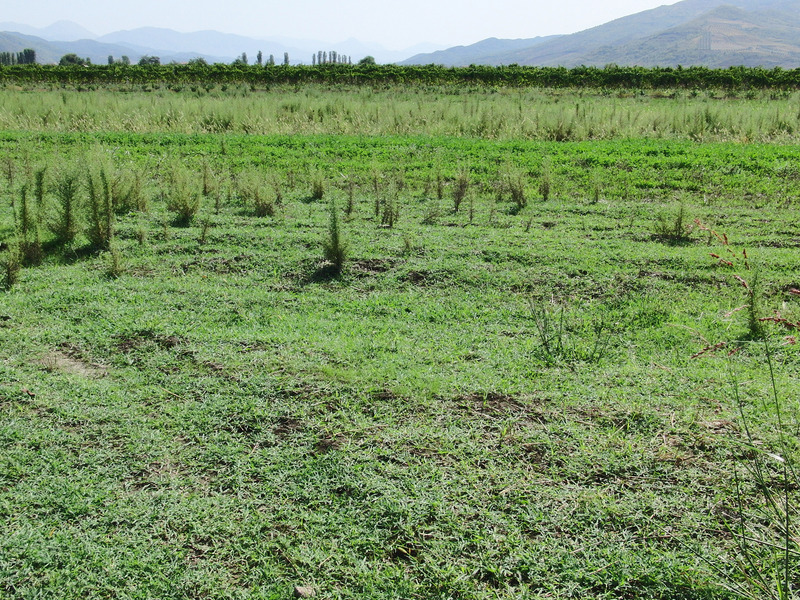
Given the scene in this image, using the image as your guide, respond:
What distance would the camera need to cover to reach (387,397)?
377 cm

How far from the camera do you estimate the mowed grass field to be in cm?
257

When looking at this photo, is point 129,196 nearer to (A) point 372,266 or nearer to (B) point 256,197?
(B) point 256,197

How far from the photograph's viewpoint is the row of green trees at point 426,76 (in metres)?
30.2

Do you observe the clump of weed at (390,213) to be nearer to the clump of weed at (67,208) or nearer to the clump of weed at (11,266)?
the clump of weed at (67,208)

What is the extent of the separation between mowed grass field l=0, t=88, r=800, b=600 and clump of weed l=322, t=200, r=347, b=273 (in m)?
0.15

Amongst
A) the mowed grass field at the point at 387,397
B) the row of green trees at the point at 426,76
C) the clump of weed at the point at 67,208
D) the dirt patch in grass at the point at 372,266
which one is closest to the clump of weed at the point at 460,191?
the mowed grass field at the point at 387,397

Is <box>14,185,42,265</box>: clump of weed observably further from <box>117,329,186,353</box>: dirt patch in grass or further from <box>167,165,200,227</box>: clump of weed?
<box>117,329,186,353</box>: dirt patch in grass

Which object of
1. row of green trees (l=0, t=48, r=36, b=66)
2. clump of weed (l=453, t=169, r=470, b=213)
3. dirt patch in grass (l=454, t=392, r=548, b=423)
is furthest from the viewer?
row of green trees (l=0, t=48, r=36, b=66)

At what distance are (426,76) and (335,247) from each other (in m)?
31.6

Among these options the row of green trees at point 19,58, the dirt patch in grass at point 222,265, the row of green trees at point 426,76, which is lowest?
the dirt patch in grass at point 222,265

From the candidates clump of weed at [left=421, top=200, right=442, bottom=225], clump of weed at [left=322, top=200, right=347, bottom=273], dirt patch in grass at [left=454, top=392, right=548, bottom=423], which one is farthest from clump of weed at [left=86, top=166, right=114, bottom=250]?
dirt patch in grass at [left=454, top=392, right=548, bottom=423]

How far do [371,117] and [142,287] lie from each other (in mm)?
11834

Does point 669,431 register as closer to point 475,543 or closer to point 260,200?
point 475,543

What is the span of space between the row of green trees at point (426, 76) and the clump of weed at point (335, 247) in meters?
28.5
